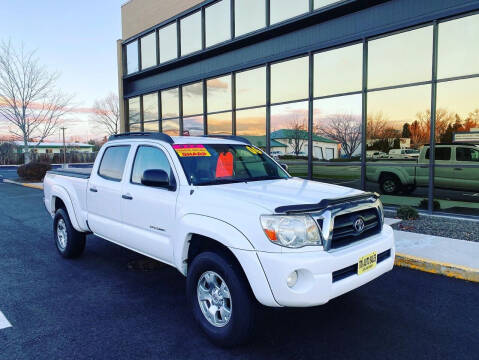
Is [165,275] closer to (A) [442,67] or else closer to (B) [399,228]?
(B) [399,228]

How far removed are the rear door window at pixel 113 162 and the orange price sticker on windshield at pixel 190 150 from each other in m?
0.99

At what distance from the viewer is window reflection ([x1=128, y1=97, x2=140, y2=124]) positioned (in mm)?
18455

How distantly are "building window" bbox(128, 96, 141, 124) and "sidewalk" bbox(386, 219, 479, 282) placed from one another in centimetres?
1520

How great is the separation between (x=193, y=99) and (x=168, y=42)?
119 inches

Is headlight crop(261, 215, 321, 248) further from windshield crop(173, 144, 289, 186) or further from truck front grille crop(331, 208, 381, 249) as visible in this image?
windshield crop(173, 144, 289, 186)

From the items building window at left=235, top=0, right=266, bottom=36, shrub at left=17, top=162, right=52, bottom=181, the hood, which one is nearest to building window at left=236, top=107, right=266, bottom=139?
building window at left=235, top=0, right=266, bottom=36

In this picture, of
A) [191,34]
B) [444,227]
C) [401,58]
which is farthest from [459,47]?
[191,34]

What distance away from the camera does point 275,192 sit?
11.3 ft

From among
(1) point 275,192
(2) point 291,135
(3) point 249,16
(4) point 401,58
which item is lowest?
(1) point 275,192

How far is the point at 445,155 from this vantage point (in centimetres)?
857

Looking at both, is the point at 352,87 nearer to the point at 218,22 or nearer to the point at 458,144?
the point at 458,144

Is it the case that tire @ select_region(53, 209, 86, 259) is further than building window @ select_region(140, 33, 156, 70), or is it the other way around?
building window @ select_region(140, 33, 156, 70)

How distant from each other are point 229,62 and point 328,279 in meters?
11.6

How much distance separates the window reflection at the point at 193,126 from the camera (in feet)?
49.0
